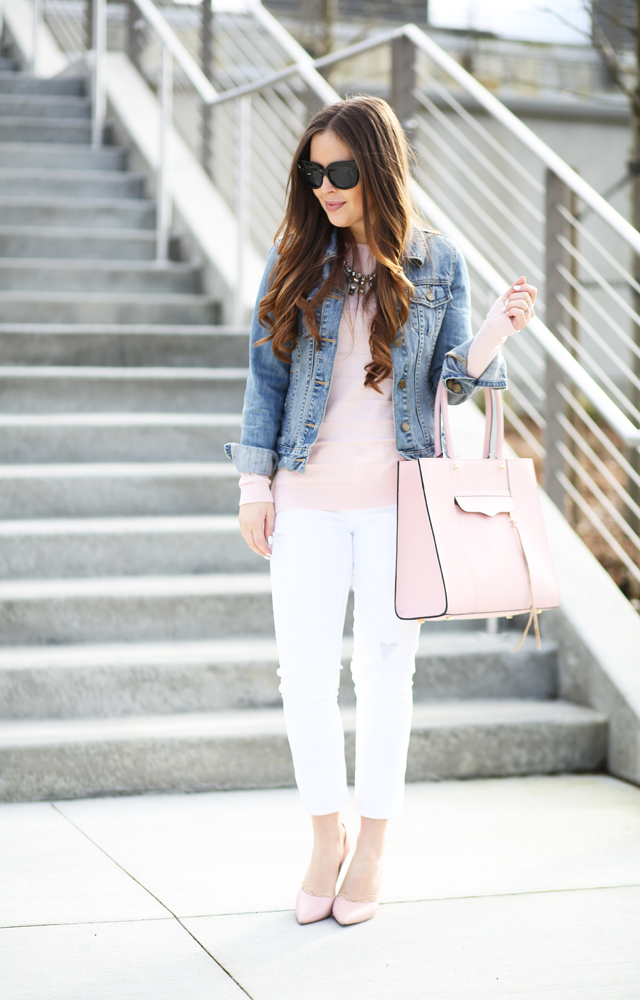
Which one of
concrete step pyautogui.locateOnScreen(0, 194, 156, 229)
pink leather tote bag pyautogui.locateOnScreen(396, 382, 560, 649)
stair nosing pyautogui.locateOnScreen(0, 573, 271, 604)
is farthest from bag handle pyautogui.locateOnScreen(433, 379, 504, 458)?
concrete step pyautogui.locateOnScreen(0, 194, 156, 229)

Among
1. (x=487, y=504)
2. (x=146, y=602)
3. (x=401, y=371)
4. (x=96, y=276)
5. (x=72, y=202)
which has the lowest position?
(x=146, y=602)

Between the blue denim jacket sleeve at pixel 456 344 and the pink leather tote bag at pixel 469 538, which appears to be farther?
the blue denim jacket sleeve at pixel 456 344

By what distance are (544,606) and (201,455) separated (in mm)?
2066

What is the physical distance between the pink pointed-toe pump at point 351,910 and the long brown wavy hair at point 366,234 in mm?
959

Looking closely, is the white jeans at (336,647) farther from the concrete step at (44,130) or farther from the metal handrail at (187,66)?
the concrete step at (44,130)

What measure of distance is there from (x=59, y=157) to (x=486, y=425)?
4312 millimetres

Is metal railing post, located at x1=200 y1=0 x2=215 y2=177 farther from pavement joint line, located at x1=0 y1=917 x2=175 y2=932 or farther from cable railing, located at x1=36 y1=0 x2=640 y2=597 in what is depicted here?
pavement joint line, located at x1=0 y1=917 x2=175 y2=932

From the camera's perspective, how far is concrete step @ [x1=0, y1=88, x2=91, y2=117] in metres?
5.96

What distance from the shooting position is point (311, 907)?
6.47ft

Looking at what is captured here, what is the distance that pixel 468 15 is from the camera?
10797 millimetres

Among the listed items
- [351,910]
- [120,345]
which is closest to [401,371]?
[351,910]

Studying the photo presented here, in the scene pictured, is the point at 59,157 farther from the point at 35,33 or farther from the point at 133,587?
the point at 133,587

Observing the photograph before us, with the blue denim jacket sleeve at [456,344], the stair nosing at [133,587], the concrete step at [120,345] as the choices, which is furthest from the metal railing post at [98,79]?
the blue denim jacket sleeve at [456,344]

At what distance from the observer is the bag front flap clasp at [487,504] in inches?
74.0
